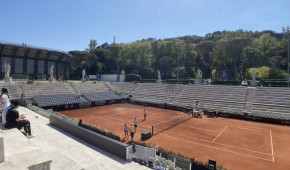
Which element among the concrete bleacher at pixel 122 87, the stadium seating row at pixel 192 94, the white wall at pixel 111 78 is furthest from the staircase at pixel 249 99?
the white wall at pixel 111 78

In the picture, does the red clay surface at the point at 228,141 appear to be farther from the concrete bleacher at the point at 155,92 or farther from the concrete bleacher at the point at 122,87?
the concrete bleacher at the point at 122,87

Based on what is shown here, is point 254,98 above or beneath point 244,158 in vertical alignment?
above

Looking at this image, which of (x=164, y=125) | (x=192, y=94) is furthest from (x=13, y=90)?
(x=192, y=94)

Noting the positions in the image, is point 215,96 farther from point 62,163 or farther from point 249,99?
point 62,163

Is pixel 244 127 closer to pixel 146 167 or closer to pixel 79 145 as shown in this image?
pixel 146 167

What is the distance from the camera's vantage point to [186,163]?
429 inches

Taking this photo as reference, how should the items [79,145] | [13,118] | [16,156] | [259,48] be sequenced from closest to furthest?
[16,156] → [13,118] → [79,145] → [259,48]

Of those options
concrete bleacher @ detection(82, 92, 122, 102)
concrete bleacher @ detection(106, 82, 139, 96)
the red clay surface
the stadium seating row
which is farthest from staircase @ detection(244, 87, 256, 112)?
concrete bleacher @ detection(106, 82, 139, 96)

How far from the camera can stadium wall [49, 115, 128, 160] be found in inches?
491

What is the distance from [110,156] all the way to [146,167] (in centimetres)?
310

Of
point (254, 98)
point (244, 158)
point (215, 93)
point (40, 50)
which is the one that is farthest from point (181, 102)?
point (40, 50)

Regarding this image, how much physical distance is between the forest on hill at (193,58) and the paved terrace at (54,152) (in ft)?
163

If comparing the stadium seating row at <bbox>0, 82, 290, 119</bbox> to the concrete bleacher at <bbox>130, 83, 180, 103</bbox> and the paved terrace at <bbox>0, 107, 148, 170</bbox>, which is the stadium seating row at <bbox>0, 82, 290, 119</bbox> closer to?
the concrete bleacher at <bbox>130, 83, 180, 103</bbox>

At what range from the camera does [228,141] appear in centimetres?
1880
